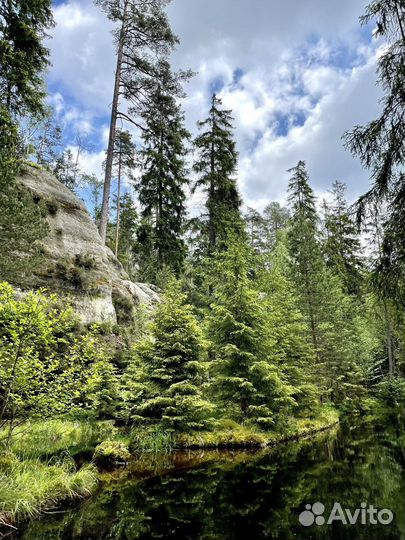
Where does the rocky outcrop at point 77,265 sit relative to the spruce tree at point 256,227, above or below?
below

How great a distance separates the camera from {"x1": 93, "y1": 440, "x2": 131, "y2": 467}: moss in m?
9.27

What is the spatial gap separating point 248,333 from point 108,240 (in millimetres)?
25490

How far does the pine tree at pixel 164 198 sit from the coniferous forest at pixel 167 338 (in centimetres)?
13

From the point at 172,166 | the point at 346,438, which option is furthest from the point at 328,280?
the point at 172,166

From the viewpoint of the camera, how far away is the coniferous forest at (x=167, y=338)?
6.85 m

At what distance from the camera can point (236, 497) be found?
6.90 m

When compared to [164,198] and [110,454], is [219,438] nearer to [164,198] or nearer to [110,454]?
[110,454]

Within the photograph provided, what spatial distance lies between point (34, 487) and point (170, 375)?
6.07m

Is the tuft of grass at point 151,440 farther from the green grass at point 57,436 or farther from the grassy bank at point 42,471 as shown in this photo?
the grassy bank at point 42,471

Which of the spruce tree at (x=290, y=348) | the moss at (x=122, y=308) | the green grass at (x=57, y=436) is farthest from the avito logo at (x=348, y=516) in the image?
the moss at (x=122, y=308)

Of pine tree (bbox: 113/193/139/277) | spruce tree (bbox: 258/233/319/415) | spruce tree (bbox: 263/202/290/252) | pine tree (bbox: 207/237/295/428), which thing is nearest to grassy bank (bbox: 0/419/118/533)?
pine tree (bbox: 207/237/295/428)

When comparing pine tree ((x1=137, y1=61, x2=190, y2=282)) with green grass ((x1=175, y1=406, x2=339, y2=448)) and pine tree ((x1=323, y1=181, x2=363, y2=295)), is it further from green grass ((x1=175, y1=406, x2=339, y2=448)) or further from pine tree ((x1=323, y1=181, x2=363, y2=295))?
pine tree ((x1=323, y1=181, x2=363, y2=295))

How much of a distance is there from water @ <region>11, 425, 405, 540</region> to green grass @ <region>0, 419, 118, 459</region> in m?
1.53

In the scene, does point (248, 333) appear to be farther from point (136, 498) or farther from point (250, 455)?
point (136, 498)
